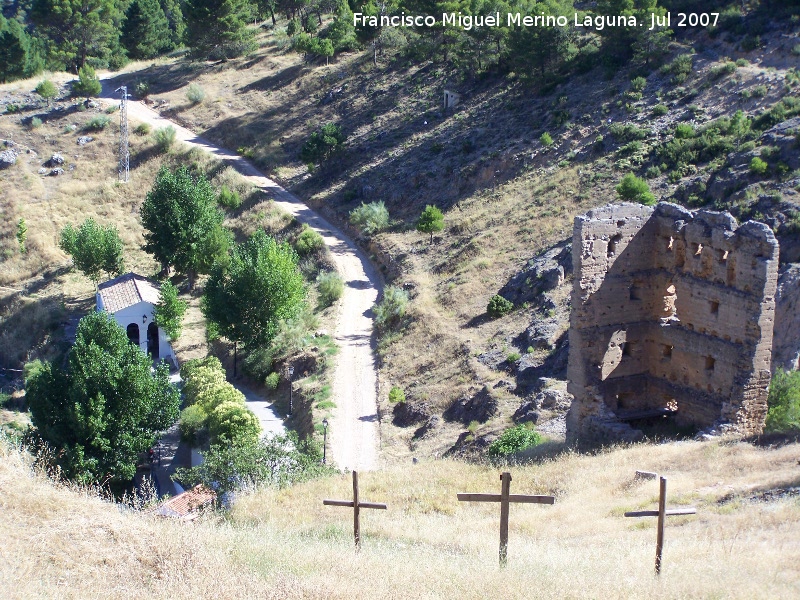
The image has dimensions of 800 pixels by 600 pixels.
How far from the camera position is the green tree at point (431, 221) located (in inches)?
2052

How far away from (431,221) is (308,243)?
9.16 m

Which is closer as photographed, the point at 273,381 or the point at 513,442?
the point at 513,442

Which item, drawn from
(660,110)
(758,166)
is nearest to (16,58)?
(660,110)

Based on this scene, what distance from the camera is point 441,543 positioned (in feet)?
59.9

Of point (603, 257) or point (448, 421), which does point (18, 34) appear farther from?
point (603, 257)

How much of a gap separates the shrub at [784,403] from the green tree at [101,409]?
2209 centimetres

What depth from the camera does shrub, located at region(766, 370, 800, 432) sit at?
26203 mm

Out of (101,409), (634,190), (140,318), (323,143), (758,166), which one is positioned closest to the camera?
(101,409)

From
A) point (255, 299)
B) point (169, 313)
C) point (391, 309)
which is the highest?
point (255, 299)

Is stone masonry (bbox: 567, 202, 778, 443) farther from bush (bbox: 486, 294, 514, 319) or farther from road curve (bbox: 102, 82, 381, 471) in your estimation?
bush (bbox: 486, 294, 514, 319)

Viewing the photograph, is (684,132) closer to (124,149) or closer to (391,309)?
(391,309)

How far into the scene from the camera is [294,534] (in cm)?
1930

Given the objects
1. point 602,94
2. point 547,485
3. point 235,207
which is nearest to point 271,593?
point 547,485

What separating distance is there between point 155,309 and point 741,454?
36438 millimetres
